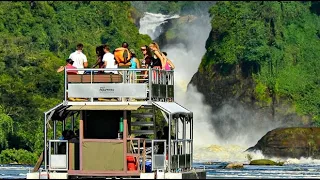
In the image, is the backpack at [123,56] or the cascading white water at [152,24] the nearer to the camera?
the backpack at [123,56]

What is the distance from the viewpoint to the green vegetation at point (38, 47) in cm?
11462

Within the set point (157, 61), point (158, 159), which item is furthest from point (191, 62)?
point (158, 159)

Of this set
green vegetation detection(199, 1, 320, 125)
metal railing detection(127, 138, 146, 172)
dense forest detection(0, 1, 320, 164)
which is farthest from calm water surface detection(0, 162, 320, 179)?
green vegetation detection(199, 1, 320, 125)

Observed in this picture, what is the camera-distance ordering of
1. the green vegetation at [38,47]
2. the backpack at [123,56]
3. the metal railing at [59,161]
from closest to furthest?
the metal railing at [59,161] < the backpack at [123,56] < the green vegetation at [38,47]

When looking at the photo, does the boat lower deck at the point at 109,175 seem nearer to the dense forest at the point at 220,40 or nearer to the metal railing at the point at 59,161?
the metal railing at the point at 59,161

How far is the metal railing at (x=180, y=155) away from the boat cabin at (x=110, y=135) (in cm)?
4

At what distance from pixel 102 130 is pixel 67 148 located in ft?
4.56

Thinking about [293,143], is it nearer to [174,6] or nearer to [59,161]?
[59,161]

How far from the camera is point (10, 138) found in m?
113

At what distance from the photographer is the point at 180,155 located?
190 feet

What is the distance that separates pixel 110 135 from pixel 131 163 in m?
1.39

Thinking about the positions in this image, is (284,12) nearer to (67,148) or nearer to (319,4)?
(319,4)

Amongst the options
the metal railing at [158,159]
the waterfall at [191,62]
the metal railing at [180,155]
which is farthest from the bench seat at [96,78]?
the waterfall at [191,62]

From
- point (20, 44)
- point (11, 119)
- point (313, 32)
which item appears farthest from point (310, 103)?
point (11, 119)
